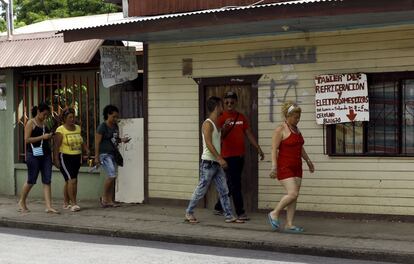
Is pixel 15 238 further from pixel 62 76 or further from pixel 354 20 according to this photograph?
pixel 354 20

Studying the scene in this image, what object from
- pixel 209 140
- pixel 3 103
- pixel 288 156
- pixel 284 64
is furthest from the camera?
pixel 3 103

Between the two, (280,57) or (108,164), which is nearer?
(280,57)

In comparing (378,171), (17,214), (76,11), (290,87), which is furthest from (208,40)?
(76,11)

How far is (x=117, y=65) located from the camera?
11531 millimetres

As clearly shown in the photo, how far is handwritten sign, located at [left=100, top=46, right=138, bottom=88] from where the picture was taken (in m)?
11.4

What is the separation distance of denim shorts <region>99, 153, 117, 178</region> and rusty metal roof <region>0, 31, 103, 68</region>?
1.68 metres

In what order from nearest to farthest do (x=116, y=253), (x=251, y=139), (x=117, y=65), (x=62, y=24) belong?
1. (x=116, y=253)
2. (x=251, y=139)
3. (x=117, y=65)
4. (x=62, y=24)

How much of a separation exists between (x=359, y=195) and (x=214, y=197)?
2.51 meters

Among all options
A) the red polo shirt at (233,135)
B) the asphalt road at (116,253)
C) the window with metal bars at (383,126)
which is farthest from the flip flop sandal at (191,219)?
the window with metal bars at (383,126)

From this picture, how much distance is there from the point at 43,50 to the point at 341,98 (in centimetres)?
575

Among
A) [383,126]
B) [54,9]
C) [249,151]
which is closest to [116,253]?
[249,151]

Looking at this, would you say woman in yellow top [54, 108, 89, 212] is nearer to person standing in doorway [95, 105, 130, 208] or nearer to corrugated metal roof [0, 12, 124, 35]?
person standing in doorway [95, 105, 130, 208]

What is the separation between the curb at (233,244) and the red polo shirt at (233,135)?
1.69 meters

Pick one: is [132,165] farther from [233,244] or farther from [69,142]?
[233,244]
